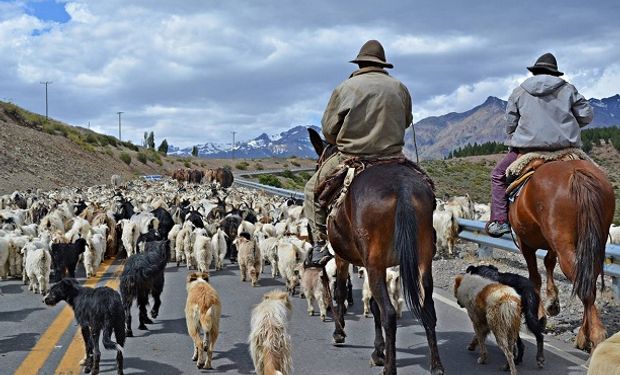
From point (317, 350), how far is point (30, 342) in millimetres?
3084

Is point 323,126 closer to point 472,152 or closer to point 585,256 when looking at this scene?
point 585,256

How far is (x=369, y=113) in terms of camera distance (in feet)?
22.2

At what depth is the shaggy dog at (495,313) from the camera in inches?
235

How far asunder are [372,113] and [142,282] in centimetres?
360

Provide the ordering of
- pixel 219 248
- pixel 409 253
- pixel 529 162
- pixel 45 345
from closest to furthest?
pixel 409 253
pixel 45 345
pixel 529 162
pixel 219 248

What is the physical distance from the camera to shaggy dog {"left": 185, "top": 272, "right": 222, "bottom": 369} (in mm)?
6527

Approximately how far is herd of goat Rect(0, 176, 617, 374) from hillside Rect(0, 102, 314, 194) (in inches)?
1045

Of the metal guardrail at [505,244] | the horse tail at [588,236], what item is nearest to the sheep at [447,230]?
the metal guardrail at [505,244]

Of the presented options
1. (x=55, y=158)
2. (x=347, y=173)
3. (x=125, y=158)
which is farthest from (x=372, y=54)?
(x=125, y=158)

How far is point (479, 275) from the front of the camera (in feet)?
23.1

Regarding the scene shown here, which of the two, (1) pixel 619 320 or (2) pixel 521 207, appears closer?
(2) pixel 521 207

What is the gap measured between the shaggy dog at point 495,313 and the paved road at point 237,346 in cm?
30

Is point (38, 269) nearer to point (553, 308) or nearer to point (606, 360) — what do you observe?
point (553, 308)

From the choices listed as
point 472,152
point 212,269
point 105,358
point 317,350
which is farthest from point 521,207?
point 472,152
